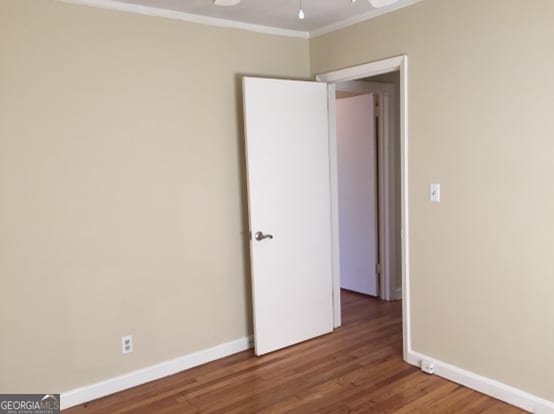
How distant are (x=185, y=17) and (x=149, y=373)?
2383 millimetres

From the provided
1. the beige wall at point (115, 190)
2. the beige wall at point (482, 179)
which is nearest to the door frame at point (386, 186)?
the beige wall at point (482, 179)

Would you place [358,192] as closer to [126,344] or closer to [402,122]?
[402,122]

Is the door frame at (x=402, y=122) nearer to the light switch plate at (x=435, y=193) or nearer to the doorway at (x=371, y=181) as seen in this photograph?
the light switch plate at (x=435, y=193)

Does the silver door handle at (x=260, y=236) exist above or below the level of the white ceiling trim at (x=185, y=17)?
below

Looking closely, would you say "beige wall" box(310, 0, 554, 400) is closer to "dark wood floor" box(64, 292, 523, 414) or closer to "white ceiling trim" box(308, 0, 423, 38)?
"white ceiling trim" box(308, 0, 423, 38)

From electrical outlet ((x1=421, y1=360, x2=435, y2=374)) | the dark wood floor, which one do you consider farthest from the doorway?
electrical outlet ((x1=421, y1=360, x2=435, y2=374))

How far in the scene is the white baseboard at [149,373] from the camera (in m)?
2.84

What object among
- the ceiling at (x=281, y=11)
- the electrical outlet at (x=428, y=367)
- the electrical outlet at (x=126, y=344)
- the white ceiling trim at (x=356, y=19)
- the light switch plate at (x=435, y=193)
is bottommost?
the electrical outlet at (x=428, y=367)

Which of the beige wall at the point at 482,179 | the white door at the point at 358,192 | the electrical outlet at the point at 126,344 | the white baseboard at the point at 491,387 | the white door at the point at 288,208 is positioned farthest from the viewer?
the white door at the point at 358,192

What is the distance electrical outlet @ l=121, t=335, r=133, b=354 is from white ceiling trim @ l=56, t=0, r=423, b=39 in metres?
2.05

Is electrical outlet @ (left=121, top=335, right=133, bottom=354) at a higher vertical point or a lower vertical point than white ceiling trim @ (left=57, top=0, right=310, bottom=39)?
lower

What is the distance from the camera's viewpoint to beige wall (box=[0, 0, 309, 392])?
2.60 meters

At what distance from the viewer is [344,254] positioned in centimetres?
497

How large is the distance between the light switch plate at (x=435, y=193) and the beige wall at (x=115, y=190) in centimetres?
135
